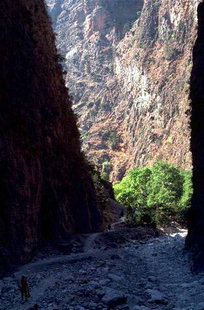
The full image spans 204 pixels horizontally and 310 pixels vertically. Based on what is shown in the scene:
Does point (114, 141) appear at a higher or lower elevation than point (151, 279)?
higher

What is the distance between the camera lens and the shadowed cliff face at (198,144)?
1312 inches

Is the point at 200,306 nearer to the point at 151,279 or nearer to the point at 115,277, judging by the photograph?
the point at 151,279

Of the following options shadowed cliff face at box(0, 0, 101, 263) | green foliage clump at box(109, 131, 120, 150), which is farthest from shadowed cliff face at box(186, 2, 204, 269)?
green foliage clump at box(109, 131, 120, 150)

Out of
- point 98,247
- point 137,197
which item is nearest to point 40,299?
point 98,247

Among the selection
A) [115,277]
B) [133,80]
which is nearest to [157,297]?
[115,277]

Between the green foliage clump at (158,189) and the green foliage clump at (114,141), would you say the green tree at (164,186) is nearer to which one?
the green foliage clump at (158,189)

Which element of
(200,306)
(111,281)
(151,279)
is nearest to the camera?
(200,306)

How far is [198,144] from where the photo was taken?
34.9 meters

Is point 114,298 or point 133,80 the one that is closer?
point 114,298

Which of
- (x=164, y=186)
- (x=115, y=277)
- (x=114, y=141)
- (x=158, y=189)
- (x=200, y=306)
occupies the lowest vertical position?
(x=200, y=306)

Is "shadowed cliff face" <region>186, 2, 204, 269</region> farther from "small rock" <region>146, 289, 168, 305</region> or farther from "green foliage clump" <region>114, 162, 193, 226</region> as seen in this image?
"green foliage clump" <region>114, 162, 193, 226</region>

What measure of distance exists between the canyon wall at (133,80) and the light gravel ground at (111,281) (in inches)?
2908

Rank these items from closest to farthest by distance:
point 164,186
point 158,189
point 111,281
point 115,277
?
point 111,281 < point 115,277 < point 158,189 < point 164,186

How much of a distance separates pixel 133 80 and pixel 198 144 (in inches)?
4763
